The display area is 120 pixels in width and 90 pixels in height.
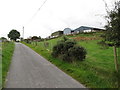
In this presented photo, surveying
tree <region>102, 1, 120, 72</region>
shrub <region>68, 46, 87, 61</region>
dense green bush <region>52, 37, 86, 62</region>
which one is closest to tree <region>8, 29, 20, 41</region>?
dense green bush <region>52, 37, 86, 62</region>

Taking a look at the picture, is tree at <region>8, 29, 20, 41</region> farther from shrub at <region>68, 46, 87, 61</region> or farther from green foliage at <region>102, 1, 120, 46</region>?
green foliage at <region>102, 1, 120, 46</region>

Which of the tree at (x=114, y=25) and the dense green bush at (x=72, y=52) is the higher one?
the tree at (x=114, y=25)

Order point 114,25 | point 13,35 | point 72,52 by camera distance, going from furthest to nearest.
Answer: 1. point 13,35
2. point 72,52
3. point 114,25

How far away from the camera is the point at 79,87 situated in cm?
627

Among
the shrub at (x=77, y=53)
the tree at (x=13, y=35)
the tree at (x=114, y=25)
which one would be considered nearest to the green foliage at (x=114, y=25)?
the tree at (x=114, y=25)

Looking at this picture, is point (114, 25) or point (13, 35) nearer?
point (114, 25)

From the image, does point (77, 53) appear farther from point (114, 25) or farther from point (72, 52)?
point (114, 25)

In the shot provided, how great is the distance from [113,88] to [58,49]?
8527 millimetres

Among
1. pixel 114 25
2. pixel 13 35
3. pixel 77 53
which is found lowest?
pixel 77 53

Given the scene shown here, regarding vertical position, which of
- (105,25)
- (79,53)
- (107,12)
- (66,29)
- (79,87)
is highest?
(66,29)

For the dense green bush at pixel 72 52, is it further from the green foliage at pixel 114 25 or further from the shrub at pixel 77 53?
the green foliage at pixel 114 25

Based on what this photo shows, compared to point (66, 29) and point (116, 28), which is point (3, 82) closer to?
point (116, 28)

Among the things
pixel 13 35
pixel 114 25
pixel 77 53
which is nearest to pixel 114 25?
pixel 114 25

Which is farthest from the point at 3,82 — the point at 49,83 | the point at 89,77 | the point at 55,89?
the point at 89,77
